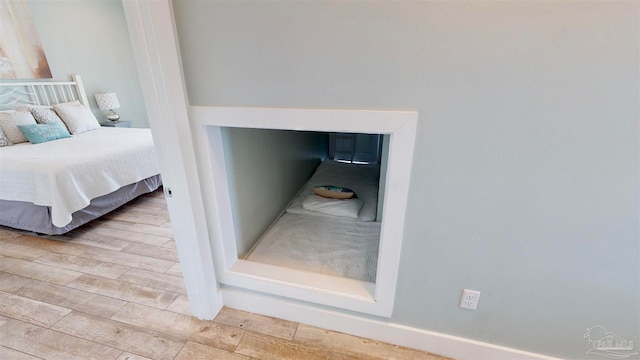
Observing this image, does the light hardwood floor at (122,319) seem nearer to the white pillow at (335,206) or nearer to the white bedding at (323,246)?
the white bedding at (323,246)

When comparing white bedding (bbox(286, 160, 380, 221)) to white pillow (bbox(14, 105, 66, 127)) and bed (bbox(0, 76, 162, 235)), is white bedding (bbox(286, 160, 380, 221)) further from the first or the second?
white pillow (bbox(14, 105, 66, 127))

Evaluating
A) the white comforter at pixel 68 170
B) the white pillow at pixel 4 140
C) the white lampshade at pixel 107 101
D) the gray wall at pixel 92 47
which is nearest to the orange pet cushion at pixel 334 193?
the white comforter at pixel 68 170

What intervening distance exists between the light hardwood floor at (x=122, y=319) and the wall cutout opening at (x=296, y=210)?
1.28ft

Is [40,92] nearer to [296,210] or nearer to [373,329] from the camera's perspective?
[296,210]

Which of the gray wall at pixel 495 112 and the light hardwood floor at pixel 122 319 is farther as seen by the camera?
the light hardwood floor at pixel 122 319

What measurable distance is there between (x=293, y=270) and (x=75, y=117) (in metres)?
3.68

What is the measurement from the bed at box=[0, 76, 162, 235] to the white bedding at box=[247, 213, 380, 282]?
166cm

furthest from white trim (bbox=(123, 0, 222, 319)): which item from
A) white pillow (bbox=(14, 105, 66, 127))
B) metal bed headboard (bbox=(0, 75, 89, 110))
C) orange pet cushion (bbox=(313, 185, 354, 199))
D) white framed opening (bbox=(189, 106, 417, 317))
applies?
metal bed headboard (bbox=(0, 75, 89, 110))

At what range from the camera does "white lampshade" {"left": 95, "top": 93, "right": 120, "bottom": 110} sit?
396 cm

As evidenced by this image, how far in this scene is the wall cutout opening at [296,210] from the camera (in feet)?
5.54

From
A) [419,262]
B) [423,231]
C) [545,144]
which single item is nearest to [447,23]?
[545,144]

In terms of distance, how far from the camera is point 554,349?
1.21 metres

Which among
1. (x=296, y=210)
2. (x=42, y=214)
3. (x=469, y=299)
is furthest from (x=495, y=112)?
(x=42, y=214)

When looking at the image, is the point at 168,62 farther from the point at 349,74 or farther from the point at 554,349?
the point at 554,349
